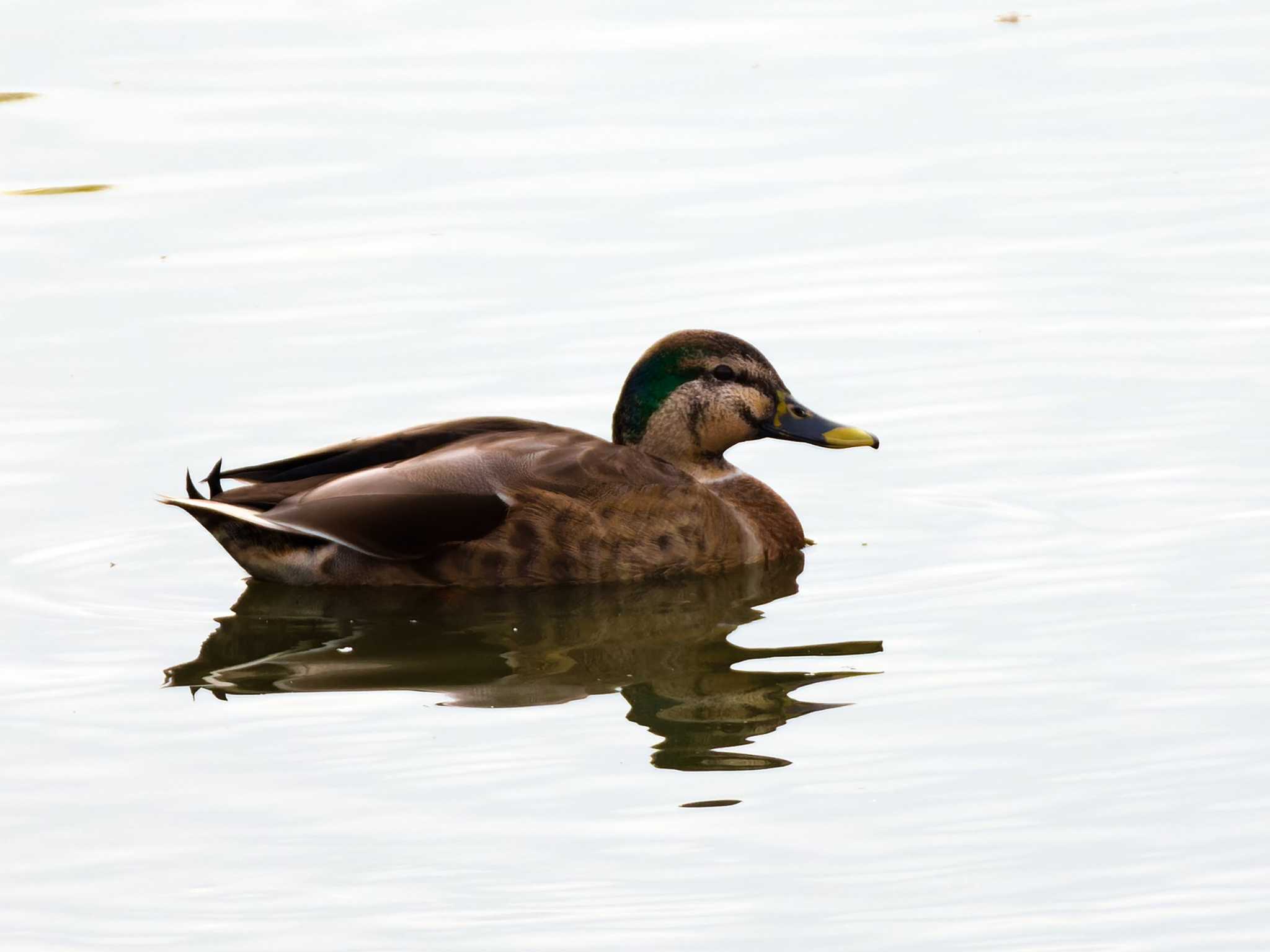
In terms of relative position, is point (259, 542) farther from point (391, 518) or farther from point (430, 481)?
point (430, 481)

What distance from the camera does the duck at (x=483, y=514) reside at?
1009 centimetres

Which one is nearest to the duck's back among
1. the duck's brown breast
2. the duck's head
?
the duck's brown breast

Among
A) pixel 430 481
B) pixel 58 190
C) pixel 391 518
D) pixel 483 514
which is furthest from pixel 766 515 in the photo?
pixel 58 190

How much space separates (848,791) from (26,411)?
19.1 ft

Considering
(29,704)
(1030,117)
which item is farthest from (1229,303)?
(29,704)

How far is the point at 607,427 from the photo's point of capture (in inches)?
466

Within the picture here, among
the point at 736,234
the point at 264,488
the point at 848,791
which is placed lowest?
the point at 848,791

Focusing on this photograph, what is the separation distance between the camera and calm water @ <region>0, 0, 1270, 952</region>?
7023mm

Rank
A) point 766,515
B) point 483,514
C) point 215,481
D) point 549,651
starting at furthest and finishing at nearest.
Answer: point 766,515 < point 483,514 < point 215,481 < point 549,651

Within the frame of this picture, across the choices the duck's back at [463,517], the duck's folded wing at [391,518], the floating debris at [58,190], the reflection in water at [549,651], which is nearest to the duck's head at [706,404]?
the duck's back at [463,517]

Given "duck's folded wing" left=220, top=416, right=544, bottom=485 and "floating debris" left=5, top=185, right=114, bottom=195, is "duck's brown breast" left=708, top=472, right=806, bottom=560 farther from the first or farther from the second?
"floating debris" left=5, top=185, right=114, bottom=195

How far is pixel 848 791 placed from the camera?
7.52m

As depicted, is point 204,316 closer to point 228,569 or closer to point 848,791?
point 228,569

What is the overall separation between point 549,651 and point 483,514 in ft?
3.36
